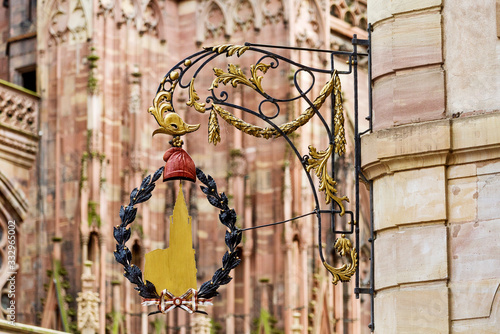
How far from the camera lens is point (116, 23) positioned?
88.7 feet

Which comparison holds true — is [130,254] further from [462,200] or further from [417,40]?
[417,40]

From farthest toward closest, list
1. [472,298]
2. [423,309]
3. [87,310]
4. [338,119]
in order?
[87,310]
[338,119]
[423,309]
[472,298]

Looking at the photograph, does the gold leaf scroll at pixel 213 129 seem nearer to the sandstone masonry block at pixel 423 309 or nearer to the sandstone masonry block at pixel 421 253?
the sandstone masonry block at pixel 421 253

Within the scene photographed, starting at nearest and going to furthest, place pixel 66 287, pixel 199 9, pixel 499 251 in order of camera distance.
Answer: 1. pixel 499 251
2. pixel 66 287
3. pixel 199 9

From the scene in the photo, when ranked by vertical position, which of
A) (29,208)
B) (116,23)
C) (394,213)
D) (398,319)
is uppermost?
(116,23)

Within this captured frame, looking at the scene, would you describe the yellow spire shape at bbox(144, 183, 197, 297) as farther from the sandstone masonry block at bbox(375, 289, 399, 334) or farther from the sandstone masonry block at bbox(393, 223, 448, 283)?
the sandstone masonry block at bbox(393, 223, 448, 283)

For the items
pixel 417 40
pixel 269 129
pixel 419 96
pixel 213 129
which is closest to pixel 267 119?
pixel 269 129

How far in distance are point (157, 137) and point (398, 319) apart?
52.6 feet

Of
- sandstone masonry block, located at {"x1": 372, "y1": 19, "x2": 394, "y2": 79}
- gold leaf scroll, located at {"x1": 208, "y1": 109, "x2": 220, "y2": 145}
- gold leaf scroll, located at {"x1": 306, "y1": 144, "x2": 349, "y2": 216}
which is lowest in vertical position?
gold leaf scroll, located at {"x1": 306, "y1": 144, "x2": 349, "y2": 216}

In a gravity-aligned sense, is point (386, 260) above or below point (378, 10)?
below

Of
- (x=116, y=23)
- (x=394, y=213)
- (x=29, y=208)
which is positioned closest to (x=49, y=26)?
(x=116, y=23)

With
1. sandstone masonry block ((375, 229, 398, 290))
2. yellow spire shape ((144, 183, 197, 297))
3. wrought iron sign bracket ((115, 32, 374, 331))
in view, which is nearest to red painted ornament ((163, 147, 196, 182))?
wrought iron sign bracket ((115, 32, 374, 331))

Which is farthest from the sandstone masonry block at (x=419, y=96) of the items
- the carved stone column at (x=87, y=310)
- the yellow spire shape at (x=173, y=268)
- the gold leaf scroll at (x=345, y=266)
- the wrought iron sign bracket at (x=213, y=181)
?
the carved stone column at (x=87, y=310)

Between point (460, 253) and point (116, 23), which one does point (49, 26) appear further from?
point (460, 253)
